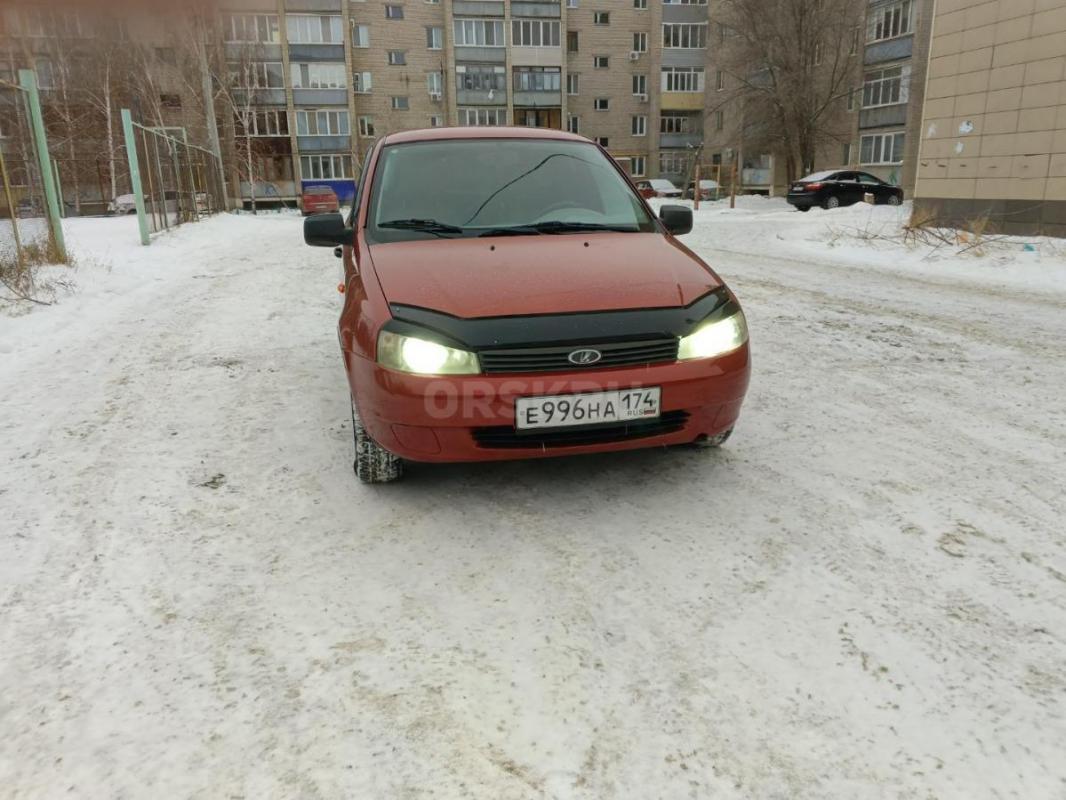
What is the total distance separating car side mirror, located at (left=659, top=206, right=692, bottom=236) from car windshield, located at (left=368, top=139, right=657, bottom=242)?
14cm

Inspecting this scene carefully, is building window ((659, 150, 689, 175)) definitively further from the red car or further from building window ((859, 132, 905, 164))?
the red car

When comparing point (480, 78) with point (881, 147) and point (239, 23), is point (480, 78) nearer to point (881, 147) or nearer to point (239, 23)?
point (881, 147)

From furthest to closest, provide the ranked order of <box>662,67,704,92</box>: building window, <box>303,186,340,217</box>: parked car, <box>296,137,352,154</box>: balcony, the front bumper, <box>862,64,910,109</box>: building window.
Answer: <box>662,67,704,92</box>: building window
<box>296,137,352,154</box>: balcony
<box>862,64,910,109</box>: building window
<box>303,186,340,217</box>: parked car
the front bumper

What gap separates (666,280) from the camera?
327cm

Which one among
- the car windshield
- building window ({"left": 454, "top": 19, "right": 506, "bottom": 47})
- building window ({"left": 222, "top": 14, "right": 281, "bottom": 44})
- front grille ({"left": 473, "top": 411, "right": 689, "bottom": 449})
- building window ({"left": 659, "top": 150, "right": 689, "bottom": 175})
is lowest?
front grille ({"left": 473, "top": 411, "right": 689, "bottom": 449})

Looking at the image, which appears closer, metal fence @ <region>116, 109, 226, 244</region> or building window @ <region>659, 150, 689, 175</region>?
metal fence @ <region>116, 109, 226, 244</region>

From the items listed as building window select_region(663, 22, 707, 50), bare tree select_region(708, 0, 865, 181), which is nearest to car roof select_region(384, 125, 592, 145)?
bare tree select_region(708, 0, 865, 181)

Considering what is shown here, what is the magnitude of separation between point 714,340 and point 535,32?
5746cm

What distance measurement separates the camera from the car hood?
3.02m

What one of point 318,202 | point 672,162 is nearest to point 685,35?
point 672,162

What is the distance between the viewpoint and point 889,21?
41.7 metres

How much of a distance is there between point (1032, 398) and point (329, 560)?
3911 mm

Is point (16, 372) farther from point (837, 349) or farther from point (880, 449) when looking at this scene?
point (837, 349)

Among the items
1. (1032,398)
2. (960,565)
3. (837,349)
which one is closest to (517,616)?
(960,565)
